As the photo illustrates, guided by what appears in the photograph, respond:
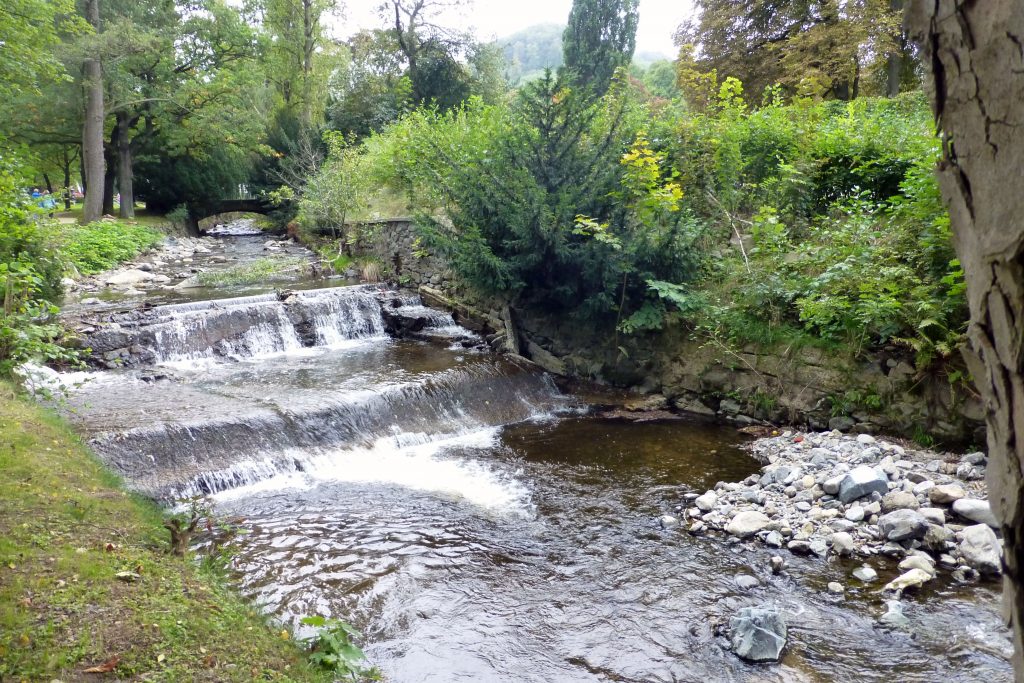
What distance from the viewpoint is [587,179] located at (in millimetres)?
10047

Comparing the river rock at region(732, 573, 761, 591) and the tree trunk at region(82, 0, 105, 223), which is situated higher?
the tree trunk at region(82, 0, 105, 223)

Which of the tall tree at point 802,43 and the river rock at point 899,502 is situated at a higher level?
the tall tree at point 802,43

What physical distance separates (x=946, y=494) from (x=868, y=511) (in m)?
0.65

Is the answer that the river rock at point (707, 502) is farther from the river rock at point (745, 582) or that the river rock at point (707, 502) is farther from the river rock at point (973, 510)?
the river rock at point (973, 510)

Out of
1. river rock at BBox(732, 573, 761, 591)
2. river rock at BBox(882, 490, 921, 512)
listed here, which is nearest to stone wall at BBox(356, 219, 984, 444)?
river rock at BBox(882, 490, 921, 512)

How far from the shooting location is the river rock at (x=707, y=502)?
20.5 feet

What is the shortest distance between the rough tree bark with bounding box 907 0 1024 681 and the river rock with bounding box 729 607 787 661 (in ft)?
10.9

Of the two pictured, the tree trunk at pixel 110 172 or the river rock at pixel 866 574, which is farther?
the tree trunk at pixel 110 172

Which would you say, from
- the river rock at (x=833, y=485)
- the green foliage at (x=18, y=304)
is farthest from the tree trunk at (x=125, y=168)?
the river rock at (x=833, y=485)

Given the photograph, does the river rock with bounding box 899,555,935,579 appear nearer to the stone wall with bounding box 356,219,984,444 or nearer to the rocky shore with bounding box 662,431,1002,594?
the rocky shore with bounding box 662,431,1002,594

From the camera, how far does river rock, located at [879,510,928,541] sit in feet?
17.5

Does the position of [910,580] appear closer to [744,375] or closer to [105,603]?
[744,375]

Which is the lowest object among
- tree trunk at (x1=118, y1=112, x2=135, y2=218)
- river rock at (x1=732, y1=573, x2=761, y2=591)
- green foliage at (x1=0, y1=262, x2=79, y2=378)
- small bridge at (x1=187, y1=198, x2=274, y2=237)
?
river rock at (x1=732, y1=573, x2=761, y2=591)

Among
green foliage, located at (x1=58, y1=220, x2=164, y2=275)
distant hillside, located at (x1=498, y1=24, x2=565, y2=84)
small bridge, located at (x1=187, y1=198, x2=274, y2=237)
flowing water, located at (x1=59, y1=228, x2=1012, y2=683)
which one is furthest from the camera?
distant hillside, located at (x1=498, y1=24, x2=565, y2=84)
